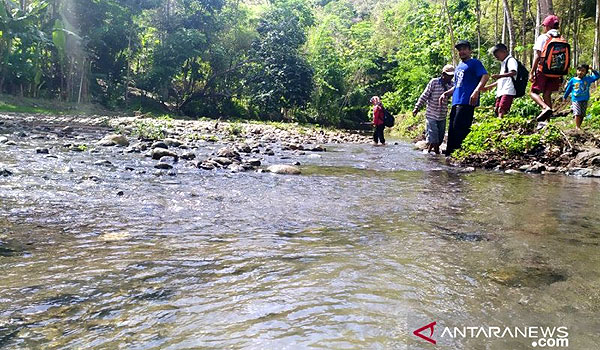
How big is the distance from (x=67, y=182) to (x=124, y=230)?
2.46 m

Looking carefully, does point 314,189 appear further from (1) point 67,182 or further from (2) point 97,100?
(2) point 97,100

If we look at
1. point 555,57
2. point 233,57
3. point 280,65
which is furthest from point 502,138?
point 233,57

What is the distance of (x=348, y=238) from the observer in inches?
116

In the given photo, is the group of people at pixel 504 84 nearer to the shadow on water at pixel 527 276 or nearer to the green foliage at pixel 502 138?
the green foliage at pixel 502 138

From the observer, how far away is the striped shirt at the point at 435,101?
9.41 meters

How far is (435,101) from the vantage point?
9547mm

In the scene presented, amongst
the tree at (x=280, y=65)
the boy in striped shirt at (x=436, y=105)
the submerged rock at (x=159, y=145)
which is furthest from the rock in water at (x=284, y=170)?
the tree at (x=280, y=65)

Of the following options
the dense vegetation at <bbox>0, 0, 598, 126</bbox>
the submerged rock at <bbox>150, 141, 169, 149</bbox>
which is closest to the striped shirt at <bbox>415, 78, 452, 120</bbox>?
the submerged rock at <bbox>150, 141, 169, 149</bbox>

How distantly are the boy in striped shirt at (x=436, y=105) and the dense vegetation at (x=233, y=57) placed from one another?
47.9 feet

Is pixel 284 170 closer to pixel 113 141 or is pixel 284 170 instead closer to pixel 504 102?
pixel 504 102

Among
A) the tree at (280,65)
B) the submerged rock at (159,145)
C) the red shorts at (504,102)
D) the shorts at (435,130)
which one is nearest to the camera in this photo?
the red shorts at (504,102)

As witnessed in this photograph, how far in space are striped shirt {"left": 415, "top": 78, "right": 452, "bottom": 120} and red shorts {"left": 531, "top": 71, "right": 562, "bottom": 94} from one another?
186cm

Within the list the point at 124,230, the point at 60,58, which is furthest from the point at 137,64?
the point at 124,230

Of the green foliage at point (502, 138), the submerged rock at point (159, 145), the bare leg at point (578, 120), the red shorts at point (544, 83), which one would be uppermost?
the red shorts at point (544, 83)
